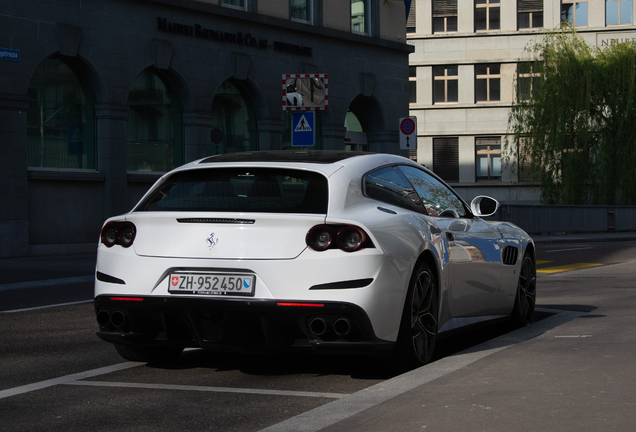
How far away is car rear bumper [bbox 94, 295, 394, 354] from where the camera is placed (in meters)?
5.23

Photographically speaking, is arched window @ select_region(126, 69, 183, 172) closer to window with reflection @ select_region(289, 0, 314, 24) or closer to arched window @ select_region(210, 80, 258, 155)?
arched window @ select_region(210, 80, 258, 155)

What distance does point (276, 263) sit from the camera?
5262 mm

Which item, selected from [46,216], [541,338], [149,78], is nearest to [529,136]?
[149,78]

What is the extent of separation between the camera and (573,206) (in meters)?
36.3

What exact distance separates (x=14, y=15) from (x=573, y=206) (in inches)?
938

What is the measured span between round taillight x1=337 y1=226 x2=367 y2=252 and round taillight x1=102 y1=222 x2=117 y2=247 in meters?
1.45

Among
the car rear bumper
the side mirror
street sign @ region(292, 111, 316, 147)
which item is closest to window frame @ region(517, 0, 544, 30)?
street sign @ region(292, 111, 316, 147)

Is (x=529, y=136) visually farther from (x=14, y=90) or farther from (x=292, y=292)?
(x=292, y=292)

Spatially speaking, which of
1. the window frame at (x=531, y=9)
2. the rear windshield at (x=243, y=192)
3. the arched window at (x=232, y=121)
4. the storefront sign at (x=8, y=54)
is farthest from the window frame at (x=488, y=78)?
the rear windshield at (x=243, y=192)

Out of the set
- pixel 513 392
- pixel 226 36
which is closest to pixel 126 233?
pixel 513 392

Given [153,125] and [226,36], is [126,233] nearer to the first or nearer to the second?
[153,125]

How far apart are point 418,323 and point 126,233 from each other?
1.88m

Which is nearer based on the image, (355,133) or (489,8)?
(355,133)

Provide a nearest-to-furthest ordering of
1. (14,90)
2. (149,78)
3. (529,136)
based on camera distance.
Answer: (14,90) < (149,78) < (529,136)
